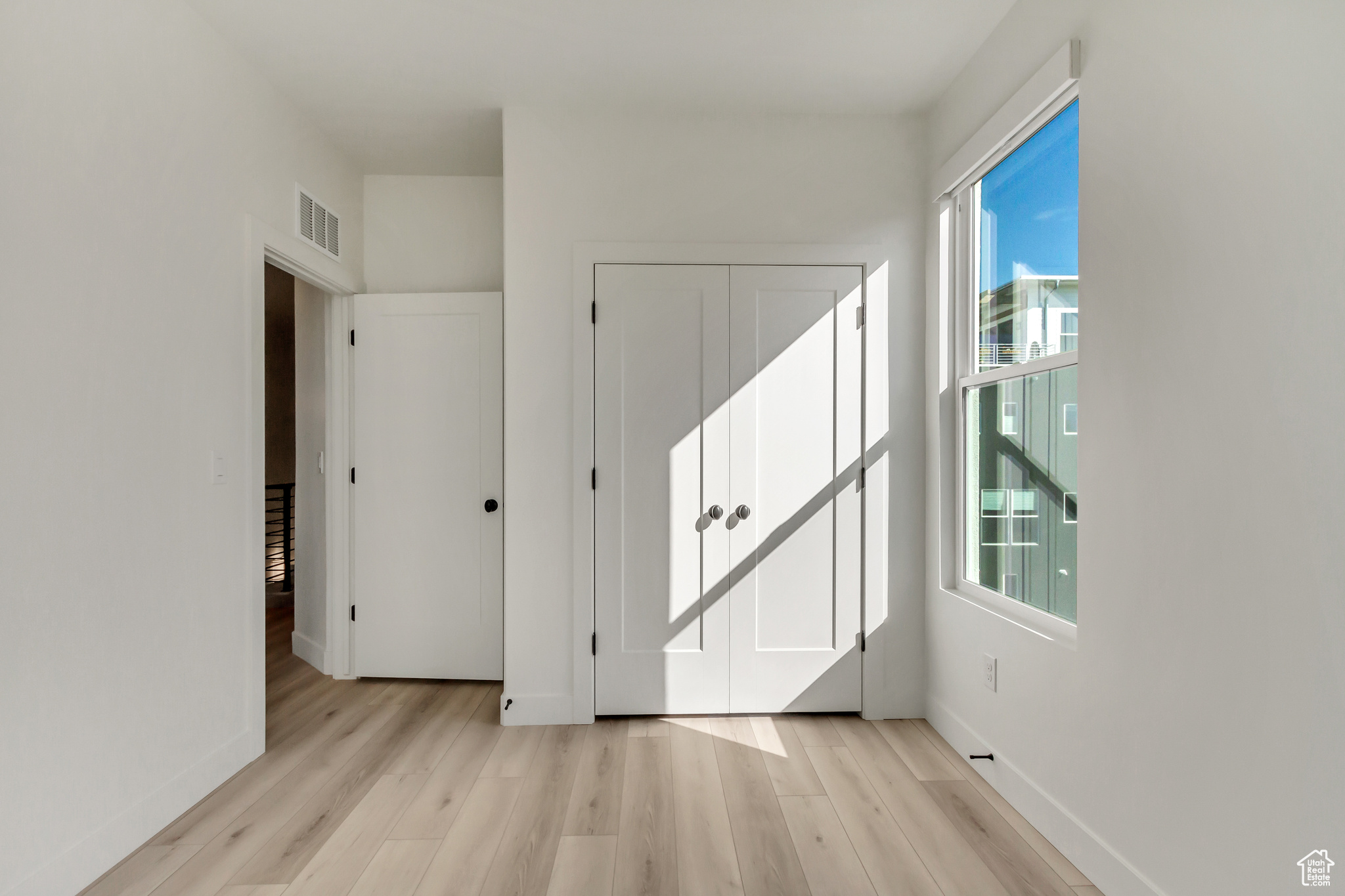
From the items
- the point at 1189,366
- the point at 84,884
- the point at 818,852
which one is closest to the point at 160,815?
the point at 84,884

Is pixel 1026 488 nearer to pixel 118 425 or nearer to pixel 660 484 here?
pixel 660 484

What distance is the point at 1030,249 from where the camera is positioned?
2312 millimetres

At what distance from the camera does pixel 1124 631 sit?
175cm

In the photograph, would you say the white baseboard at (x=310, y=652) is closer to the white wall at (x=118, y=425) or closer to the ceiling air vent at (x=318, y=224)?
the white wall at (x=118, y=425)

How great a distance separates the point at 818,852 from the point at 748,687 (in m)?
1.02

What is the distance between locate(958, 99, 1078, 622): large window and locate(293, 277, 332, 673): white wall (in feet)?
10.3

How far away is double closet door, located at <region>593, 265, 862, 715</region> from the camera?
297 cm

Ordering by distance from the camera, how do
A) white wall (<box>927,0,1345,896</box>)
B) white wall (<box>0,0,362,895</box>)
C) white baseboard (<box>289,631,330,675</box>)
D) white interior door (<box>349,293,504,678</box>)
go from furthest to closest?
white baseboard (<box>289,631,330,675</box>) < white interior door (<box>349,293,504,678</box>) < white wall (<box>0,0,362,895</box>) < white wall (<box>927,0,1345,896</box>)

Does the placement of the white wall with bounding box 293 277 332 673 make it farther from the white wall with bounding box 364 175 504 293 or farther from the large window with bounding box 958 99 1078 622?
the large window with bounding box 958 99 1078 622

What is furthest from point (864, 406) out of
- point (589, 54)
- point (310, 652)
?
point (310, 652)

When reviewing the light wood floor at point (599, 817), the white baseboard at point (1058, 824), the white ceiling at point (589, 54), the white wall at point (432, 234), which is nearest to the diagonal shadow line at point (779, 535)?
the light wood floor at point (599, 817)

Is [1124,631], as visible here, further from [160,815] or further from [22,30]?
[22,30]

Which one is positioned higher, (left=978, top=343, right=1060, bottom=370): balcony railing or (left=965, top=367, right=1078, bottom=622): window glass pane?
(left=978, top=343, right=1060, bottom=370): balcony railing

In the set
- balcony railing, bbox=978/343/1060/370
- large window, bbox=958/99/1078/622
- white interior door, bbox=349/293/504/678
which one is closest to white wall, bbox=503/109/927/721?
large window, bbox=958/99/1078/622
